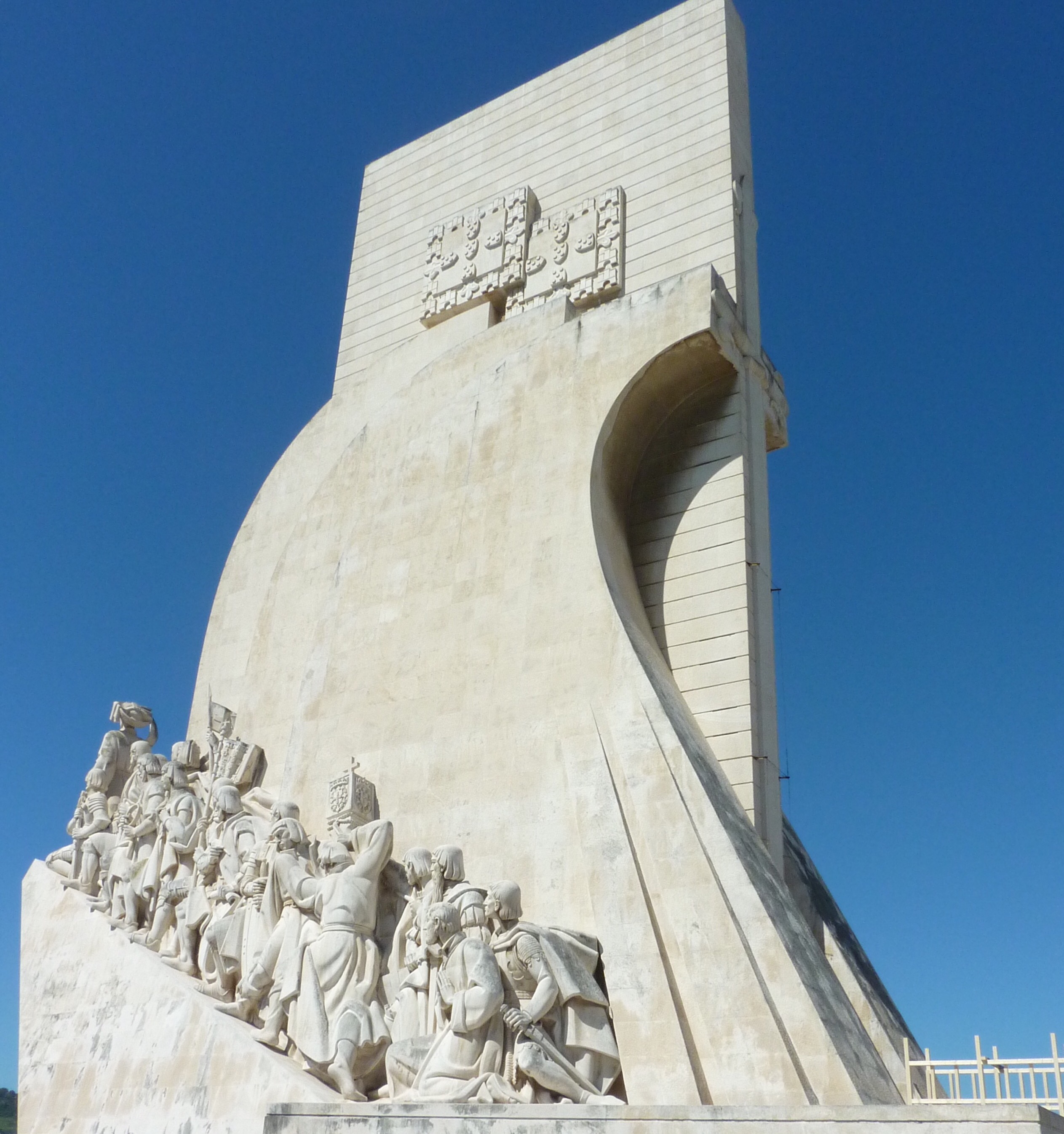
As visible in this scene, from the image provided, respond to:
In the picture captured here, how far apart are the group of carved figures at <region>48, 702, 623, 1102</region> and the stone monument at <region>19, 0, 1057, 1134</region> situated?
0.02 m

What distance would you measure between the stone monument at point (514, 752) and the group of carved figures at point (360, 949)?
24 mm

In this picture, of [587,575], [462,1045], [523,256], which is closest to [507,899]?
[462,1045]

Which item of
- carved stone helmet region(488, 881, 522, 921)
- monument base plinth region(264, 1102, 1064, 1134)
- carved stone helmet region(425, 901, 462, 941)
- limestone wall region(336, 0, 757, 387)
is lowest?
monument base plinth region(264, 1102, 1064, 1134)

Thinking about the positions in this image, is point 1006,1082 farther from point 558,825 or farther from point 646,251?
point 646,251

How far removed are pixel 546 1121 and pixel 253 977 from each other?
2454 mm

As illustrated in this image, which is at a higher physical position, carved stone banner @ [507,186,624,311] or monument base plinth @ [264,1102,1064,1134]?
carved stone banner @ [507,186,624,311]

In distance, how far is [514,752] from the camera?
24.6 ft

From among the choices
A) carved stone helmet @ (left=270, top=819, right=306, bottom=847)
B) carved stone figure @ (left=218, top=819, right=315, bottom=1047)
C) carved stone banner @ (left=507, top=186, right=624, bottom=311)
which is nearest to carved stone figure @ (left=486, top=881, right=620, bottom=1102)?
carved stone figure @ (left=218, top=819, right=315, bottom=1047)

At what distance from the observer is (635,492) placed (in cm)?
913

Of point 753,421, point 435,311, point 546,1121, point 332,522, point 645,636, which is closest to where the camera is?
point 546,1121

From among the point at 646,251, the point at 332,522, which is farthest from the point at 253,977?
the point at 646,251

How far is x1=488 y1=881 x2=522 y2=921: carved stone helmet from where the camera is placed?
21.6 feet

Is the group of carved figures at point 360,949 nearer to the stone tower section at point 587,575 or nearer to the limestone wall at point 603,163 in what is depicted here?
the stone tower section at point 587,575

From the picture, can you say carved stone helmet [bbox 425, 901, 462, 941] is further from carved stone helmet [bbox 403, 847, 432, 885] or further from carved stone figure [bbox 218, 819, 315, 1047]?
carved stone figure [bbox 218, 819, 315, 1047]
